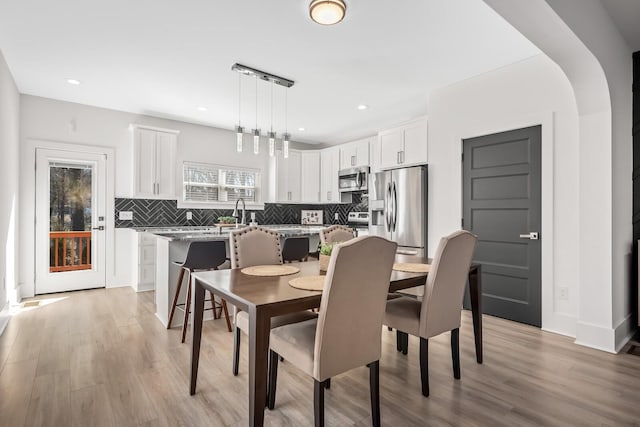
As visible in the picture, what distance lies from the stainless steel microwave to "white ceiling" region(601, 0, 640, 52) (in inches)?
131

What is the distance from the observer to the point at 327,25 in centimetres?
266

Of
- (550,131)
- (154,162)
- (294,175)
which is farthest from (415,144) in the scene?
(154,162)

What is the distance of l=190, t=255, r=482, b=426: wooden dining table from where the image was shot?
147 centimetres

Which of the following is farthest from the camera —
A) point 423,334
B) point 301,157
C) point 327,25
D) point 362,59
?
point 301,157

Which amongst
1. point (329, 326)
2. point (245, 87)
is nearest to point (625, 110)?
point (329, 326)

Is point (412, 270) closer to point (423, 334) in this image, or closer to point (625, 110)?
point (423, 334)

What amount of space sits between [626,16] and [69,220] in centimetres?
633

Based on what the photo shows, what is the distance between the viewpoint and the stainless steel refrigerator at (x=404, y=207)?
4121 mm

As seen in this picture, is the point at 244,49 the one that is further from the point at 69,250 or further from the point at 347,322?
the point at 69,250

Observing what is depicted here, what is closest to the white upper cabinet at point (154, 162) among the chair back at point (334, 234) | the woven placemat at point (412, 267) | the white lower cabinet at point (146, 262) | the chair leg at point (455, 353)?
the white lower cabinet at point (146, 262)

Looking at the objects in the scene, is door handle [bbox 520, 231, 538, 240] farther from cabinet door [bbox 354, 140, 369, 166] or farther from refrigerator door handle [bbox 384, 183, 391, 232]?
cabinet door [bbox 354, 140, 369, 166]

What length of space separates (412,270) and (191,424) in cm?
156

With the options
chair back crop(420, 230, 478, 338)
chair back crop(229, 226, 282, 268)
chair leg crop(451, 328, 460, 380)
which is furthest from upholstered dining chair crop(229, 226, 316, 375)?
chair leg crop(451, 328, 460, 380)

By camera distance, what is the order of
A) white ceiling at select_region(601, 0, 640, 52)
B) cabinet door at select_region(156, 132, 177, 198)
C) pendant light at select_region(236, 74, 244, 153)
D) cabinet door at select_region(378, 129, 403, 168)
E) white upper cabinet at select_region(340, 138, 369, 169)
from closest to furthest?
white ceiling at select_region(601, 0, 640, 52) < pendant light at select_region(236, 74, 244, 153) < cabinet door at select_region(378, 129, 403, 168) < cabinet door at select_region(156, 132, 177, 198) < white upper cabinet at select_region(340, 138, 369, 169)
